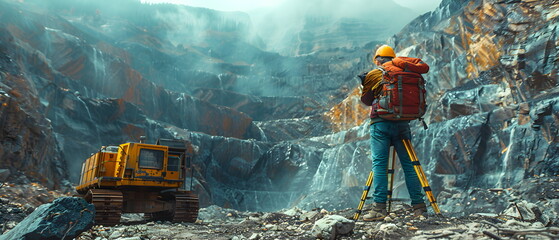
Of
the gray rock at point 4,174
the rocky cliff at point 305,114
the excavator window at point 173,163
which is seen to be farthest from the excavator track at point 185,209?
the gray rock at point 4,174

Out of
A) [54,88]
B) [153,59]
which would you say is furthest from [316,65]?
[54,88]

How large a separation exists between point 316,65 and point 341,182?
140ft

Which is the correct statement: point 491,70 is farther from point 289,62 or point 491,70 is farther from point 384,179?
point 289,62

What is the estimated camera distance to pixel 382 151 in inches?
183

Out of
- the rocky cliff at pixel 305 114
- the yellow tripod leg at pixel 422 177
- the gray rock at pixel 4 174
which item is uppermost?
the rocky cliff at pixel 305 114

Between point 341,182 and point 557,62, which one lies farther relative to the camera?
point 341,182

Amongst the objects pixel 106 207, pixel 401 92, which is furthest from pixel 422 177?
pixel 106 207

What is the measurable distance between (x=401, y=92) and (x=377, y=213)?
142 cm

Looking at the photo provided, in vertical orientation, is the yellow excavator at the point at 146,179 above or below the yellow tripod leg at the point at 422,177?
above

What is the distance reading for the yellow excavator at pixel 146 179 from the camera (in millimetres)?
9570

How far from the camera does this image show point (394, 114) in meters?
4.50

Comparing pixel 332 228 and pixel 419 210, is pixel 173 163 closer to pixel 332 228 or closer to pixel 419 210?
pixel 419 210

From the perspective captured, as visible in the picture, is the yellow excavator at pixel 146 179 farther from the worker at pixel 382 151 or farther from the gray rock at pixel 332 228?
the gray rock at pixel 332 228

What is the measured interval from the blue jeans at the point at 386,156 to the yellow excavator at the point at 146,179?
6.39 m
